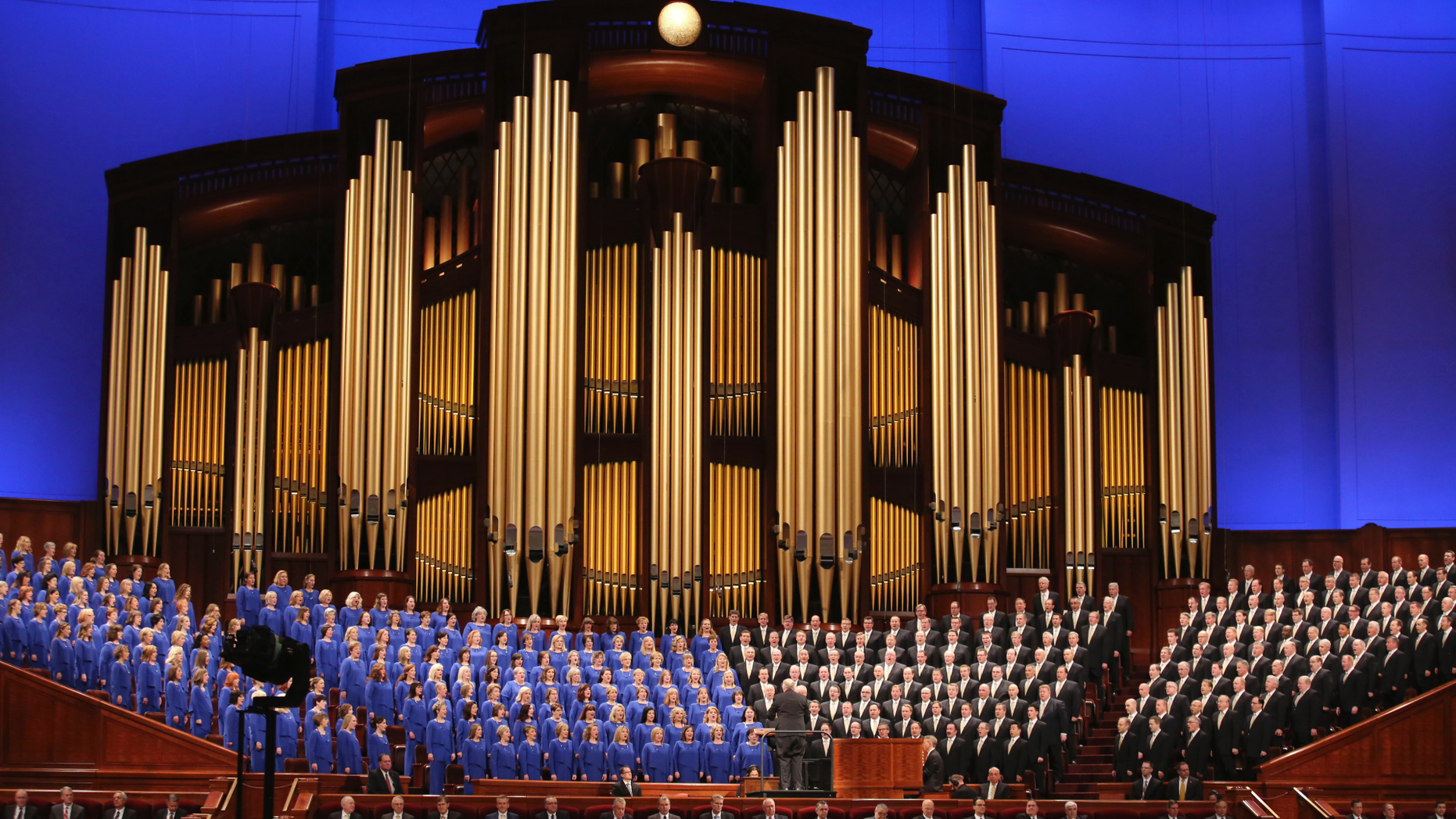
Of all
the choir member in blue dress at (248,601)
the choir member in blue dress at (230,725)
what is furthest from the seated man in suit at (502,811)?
the choir member in blue dress at (248,601)

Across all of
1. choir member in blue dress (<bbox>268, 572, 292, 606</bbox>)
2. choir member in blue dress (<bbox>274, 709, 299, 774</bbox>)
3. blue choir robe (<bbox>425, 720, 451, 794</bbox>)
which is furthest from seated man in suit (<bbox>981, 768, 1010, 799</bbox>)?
choir member in blue dress (<bbox>268, 572, 292, 606</bbox>)

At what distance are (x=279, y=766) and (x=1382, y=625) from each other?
7.42 meters

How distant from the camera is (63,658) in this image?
37.4ft

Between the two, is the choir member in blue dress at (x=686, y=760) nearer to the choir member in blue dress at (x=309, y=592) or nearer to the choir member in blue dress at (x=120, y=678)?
the choir member in blue dress at (x=309, y=592)

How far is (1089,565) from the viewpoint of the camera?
48.3 ft

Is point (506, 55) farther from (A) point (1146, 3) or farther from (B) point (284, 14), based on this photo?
(A) point (1146, 3)

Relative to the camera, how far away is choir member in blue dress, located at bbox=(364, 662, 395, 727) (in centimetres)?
1158

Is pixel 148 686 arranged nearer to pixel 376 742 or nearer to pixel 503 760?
pixel 376 742

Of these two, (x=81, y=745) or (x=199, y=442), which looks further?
(x=199, y=442)

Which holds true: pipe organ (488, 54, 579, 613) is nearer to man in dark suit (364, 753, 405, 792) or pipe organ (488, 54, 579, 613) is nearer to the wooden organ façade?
the wooden organ façade

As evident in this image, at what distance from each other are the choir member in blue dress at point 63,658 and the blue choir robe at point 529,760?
9.49 feet

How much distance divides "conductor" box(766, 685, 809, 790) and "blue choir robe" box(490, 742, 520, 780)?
5.38 ft

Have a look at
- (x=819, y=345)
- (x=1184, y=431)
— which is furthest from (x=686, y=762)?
(x=1184, y=431)

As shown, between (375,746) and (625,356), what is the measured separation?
167 inches
